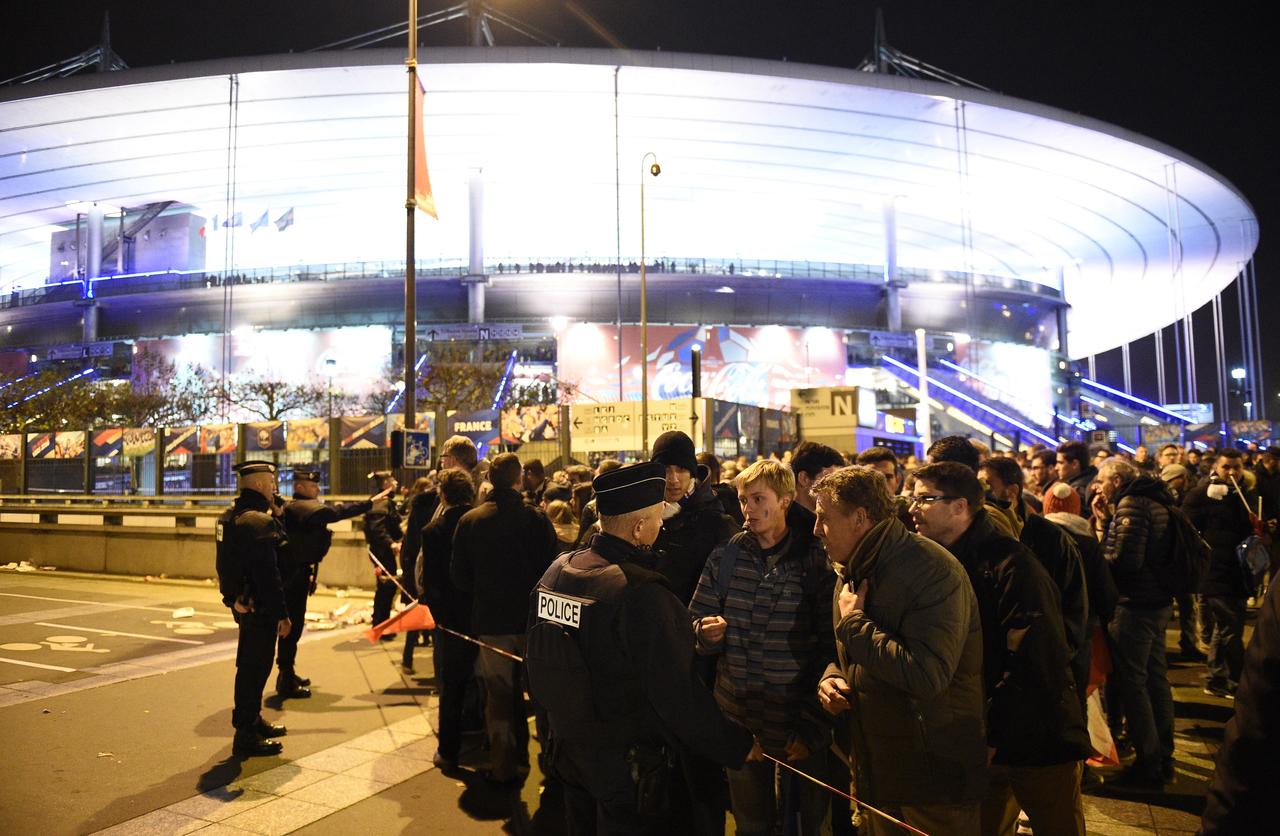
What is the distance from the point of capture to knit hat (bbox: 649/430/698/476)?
4.68 metres

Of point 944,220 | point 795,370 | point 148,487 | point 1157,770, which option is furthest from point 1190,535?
point 944,220

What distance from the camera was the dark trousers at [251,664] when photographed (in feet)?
20.1

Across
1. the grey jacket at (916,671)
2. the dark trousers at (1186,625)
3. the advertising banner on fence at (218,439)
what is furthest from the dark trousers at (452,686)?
the advertising banner on fence at (218,439)

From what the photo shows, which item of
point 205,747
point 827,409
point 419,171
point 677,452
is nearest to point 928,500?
point 677,452

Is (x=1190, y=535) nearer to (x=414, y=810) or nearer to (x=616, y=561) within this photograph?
(x=616, y=561)

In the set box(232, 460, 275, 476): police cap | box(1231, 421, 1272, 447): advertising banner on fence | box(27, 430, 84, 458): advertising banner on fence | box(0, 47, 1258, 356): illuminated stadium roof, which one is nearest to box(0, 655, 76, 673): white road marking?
box(232, 460, 275, 476): police cap

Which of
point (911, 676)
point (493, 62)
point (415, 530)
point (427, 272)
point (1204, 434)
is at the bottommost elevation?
point (911, 676)

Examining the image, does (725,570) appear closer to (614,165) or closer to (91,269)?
(614,165)

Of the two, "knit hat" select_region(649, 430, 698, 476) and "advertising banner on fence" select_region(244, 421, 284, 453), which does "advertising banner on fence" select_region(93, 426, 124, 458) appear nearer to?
"advertising banner on fence" select_region(244, 421, 284, 453)

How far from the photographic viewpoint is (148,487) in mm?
17781

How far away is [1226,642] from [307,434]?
46.3ft

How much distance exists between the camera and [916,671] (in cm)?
290

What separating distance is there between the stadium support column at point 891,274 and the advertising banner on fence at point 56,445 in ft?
152

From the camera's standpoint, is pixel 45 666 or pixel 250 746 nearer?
pixel 250 746
